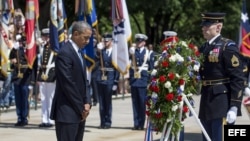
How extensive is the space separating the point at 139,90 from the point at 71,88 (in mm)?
6780

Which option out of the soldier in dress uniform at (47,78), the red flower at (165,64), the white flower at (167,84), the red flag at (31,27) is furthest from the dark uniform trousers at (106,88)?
the white flower at (167,84)

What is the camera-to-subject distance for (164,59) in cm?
830

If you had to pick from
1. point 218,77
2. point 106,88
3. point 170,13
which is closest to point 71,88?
point 218,77

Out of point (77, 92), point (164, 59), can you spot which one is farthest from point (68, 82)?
point (164, 59)

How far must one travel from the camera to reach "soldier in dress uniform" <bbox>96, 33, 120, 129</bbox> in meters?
14.2

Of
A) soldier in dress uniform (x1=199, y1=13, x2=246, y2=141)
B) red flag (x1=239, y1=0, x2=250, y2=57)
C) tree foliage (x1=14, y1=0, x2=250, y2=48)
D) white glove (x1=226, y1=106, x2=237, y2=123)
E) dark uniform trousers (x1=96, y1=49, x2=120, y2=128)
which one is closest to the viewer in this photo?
white glove (x1=226, y1=106, x2=237, y2=123)

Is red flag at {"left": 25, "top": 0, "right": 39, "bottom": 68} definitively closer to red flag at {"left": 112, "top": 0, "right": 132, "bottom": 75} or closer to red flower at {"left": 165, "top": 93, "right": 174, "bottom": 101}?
red flag at {"left": 112, "top": 0, "right": 132, "bottom": 75}

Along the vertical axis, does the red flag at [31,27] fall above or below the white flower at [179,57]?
above

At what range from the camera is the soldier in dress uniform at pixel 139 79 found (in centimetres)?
1399

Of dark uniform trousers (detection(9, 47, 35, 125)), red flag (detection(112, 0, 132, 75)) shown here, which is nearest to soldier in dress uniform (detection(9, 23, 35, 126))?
dark uniform trousers (detection(9, 47, 35, 125))

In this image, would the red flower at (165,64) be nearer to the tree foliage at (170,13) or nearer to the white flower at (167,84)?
the white flower at (167,84)

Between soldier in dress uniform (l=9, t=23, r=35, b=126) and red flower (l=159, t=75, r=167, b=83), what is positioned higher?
red flower (l=159, t=75, r=167, b=83)

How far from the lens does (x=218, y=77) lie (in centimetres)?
805

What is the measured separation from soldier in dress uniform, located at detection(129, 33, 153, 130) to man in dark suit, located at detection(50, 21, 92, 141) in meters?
6.36
